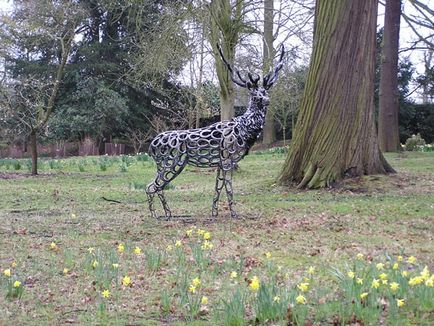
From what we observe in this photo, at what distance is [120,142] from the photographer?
36531mm

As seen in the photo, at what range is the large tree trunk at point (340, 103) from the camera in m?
10.1

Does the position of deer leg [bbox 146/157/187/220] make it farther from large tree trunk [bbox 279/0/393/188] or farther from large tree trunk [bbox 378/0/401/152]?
large tree trunk [bbox 378/0/401/152]

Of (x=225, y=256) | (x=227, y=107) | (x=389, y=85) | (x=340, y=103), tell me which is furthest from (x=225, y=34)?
(x=225, y=256)

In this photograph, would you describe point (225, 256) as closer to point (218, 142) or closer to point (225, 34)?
point (218, 142)

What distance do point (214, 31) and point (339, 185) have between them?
7.04m

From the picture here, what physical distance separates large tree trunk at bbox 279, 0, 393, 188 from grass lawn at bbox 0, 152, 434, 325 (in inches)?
17.3

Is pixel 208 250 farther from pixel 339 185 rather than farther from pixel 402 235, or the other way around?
pixel 339 185

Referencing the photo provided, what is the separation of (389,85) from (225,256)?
15244mm

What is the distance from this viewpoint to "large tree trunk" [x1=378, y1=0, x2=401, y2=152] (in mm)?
19094

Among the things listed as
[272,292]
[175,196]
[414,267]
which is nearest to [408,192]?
[175,196]

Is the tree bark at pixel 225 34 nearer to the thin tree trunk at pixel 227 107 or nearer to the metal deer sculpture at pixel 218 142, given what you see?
the thin tree trunk at pixel 227 107

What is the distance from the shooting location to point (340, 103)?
397 inches

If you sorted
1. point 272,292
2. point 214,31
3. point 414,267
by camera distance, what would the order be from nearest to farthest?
1. point 272,292
2. point 414,267
3. point 214,31

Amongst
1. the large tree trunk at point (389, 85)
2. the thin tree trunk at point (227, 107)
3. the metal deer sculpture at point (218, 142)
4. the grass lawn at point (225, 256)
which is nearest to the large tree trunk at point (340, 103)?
the grass lawn at point (225, 256)
